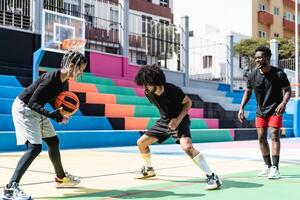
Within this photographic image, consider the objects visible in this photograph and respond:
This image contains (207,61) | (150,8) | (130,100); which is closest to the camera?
(130,100)

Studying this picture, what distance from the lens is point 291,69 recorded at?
28.6m

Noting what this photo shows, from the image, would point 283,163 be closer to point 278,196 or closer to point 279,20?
point 278,196

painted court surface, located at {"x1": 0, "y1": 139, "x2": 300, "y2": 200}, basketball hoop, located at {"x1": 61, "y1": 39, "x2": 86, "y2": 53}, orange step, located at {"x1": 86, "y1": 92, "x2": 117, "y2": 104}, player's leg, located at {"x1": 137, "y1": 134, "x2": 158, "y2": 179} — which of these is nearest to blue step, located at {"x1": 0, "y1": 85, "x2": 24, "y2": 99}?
basketball hoop, located at {"x1": 61, "y1": 39, "x2": 86, "y2": 53}

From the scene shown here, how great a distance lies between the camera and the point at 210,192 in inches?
202

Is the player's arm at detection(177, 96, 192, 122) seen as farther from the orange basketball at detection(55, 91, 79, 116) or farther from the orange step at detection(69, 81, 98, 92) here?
the orange step at detection(69, 81, 98, 92)

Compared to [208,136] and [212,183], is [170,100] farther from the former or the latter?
[208,136]

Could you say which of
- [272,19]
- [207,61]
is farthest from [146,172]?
[272,19]

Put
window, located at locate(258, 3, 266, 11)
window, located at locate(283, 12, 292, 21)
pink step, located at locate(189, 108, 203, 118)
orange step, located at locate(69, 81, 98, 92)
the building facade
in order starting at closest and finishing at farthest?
orange step, located at locate(69, 81, 98, 92), pink step, located at locate(189, 108, 203, 118), the building facade, window, located at locate(258, 3, 266, 11), window, located at locate(283, 12, 292, 21)

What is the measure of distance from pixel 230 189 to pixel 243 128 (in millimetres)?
13412

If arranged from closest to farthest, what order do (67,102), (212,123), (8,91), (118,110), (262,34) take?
→ 1. (67,102)
2. (8,91)
3. (118,110)
4. (212,123)
5. (262,34)

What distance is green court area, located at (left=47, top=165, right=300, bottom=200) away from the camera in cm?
484

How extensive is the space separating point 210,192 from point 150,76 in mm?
1324

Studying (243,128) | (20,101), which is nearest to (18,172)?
(20,101)

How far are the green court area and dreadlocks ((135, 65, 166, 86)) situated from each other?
43.9 inches
